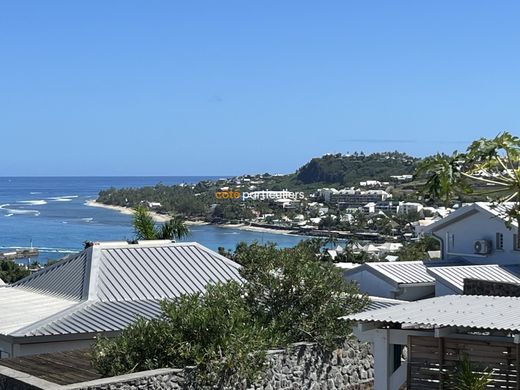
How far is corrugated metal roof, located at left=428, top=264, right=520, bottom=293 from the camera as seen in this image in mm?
20900

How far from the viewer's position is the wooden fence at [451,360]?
10.1 meters

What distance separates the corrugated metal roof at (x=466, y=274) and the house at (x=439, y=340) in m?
9.60

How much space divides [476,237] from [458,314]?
17.5m

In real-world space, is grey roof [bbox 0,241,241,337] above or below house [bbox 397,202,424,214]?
above

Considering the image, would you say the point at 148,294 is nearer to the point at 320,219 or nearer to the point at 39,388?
the point at 39,388

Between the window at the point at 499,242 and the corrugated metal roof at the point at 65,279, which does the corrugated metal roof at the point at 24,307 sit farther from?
the window at the point at 499,242

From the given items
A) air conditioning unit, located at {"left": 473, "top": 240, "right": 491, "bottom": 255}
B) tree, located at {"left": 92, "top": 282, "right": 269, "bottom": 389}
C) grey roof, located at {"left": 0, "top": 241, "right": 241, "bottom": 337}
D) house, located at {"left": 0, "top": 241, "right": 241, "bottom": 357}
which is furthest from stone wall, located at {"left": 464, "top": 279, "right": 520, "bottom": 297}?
air conditioning unit, located at {"left": 473, "top": 240, "right": 491, "bottom": 255}

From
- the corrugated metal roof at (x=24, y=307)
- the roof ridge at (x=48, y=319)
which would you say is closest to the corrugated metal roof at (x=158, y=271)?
the roof ridge at (x=48, y=319)

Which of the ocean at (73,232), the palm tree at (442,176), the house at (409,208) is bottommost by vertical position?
the ocean at (73,232)

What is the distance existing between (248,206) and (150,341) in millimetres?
146673

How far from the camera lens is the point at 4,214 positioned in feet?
547

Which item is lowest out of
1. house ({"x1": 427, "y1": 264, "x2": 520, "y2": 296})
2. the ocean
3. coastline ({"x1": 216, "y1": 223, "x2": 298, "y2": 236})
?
coastline ({"x1": 216, "y1": 223, "x2": 298, "y2": 236})

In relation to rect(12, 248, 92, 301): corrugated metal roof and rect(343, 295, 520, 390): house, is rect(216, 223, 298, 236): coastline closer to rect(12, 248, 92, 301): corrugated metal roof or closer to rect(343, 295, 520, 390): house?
rect(12, 248, 92, 301): corrugated metal roof

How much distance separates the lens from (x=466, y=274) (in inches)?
855
